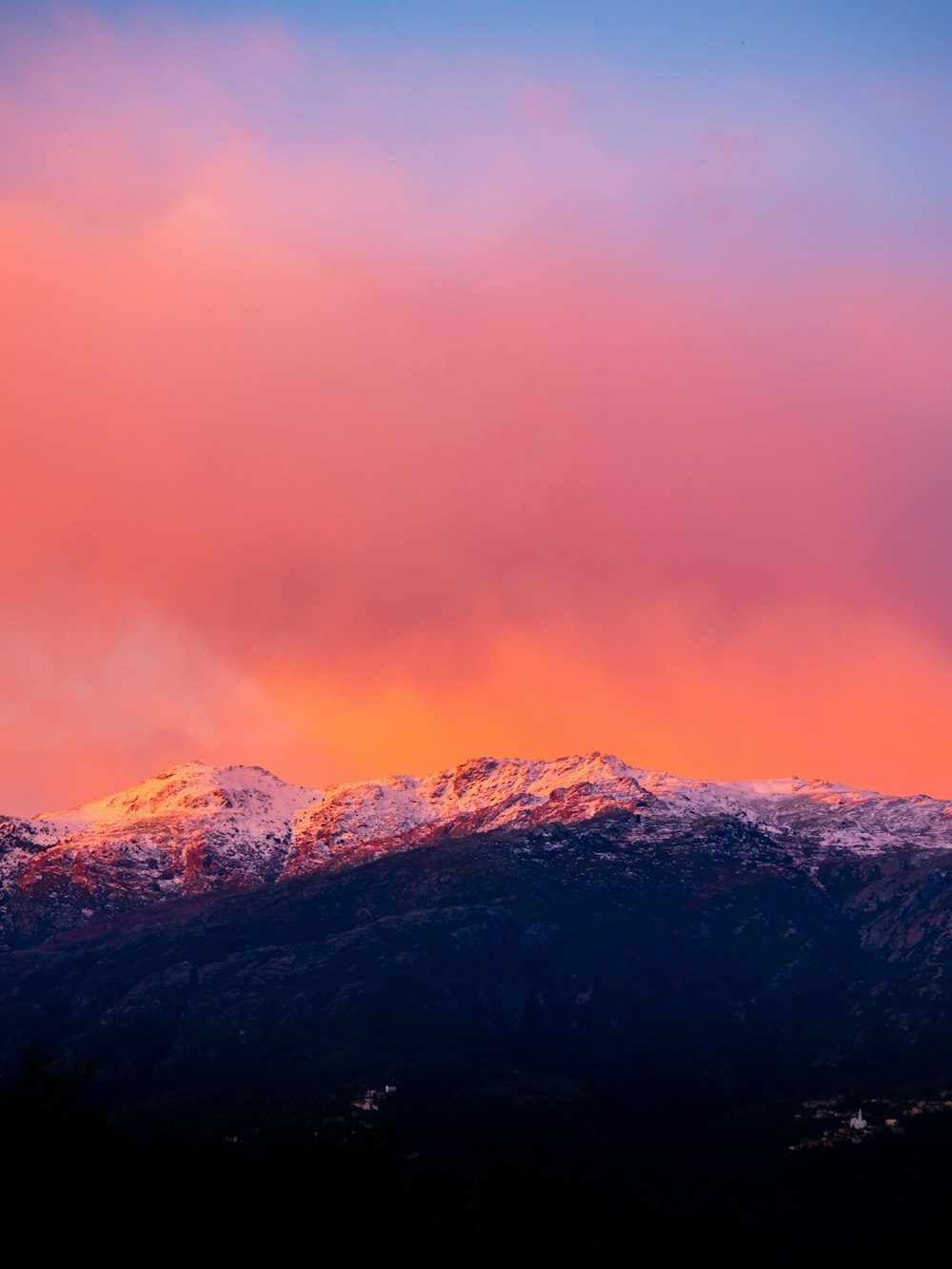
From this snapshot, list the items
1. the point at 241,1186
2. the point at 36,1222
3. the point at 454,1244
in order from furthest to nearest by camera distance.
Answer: the point at 241,1186 → the point at 454,1244 → the point at 36,1222

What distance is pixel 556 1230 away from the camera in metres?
180

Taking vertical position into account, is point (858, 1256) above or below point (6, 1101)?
below

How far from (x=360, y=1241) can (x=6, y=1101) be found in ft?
205

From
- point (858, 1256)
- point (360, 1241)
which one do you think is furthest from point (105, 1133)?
point (858, 1256)

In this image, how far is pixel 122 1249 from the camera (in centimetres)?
15900

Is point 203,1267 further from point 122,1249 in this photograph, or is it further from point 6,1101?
point 6,1101

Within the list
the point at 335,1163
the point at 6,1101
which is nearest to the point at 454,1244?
the point at 335,1163

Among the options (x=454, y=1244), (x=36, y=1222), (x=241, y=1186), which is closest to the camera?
(x=36, y=1222)

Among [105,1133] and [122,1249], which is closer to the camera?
[122,1249]

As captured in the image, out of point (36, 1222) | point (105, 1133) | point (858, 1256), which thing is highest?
point (105, 1133)

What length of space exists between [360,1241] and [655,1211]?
158 feet

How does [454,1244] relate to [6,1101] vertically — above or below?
below

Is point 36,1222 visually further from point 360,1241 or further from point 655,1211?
point 655,1211

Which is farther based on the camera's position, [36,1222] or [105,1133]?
[105,1133]
